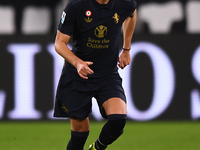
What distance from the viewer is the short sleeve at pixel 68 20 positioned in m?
4.27

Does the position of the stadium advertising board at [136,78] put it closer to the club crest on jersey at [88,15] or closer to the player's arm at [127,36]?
the player's arm at [127,36]

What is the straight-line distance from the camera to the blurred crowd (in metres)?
10.3

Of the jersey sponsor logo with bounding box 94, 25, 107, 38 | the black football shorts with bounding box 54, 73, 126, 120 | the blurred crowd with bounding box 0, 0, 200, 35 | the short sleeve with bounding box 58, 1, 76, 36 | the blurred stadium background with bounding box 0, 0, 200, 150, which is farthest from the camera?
the blurred crowd with bounding box 0, 0, 200, 35

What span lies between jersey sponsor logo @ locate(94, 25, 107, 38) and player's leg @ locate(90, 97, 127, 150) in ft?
1.72

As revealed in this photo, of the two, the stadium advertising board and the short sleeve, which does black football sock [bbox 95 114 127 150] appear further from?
the stadium advertising board

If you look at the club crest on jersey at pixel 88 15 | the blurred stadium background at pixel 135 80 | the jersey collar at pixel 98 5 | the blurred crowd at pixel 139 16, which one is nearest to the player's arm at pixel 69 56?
the club crest on jersey at pixel 88 15

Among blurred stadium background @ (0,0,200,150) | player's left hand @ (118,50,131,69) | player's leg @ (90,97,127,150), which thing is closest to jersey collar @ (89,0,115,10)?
player's left hand @ (118,50,131,69)

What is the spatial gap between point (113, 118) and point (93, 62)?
51 cm

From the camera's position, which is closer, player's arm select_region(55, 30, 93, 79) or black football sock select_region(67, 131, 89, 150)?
player's arm select_region(55, 30, 93, 79)

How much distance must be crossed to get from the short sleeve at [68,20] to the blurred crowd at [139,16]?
5.82 meters

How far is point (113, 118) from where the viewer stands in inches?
169

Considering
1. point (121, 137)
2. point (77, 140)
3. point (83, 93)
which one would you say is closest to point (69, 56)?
point (83, 93)

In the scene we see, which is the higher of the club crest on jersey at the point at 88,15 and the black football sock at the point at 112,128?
the club crest on jersey at the point at 88,15

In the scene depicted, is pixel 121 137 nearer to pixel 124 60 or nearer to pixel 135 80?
pixel 135 80
